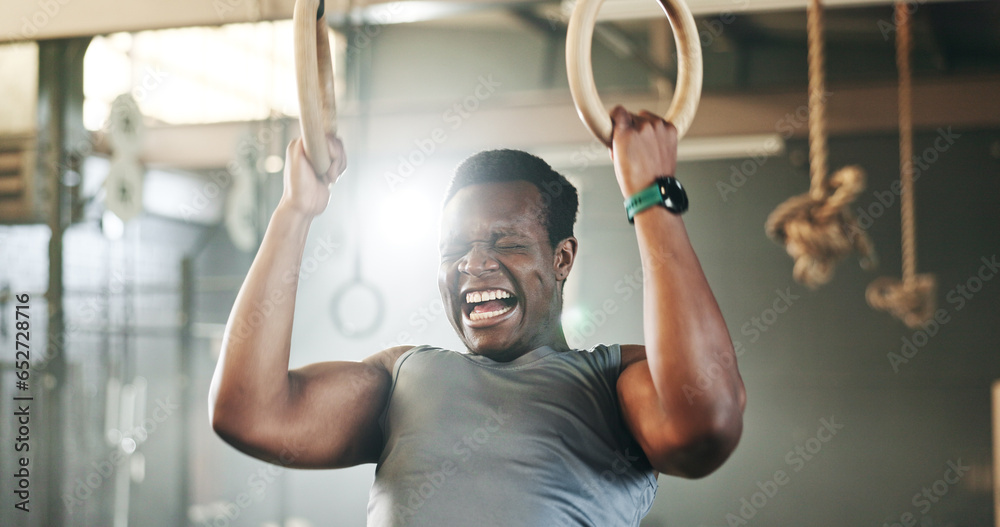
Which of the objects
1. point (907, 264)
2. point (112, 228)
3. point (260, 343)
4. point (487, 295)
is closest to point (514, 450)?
point (487, 295)

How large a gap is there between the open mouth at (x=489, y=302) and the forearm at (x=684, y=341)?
23 centimetres

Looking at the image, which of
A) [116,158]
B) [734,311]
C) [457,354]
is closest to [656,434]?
[457,354]

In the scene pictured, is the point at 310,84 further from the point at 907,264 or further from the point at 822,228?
the point at 907,264

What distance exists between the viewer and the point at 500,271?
105 cm

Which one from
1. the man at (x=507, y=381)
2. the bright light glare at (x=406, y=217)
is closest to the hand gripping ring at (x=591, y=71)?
the man at (x=507, y=381)

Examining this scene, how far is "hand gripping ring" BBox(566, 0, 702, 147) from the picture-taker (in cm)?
96

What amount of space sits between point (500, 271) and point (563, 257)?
0.11 metres

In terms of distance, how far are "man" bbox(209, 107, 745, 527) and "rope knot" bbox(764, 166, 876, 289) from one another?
0.61m

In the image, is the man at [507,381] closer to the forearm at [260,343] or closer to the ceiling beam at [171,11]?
the forearm at [260,343]

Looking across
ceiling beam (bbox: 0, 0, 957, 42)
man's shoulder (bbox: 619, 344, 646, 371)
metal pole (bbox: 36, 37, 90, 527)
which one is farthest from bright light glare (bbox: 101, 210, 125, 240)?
man's shoulder (bbox: 619, 344, 646, 371)

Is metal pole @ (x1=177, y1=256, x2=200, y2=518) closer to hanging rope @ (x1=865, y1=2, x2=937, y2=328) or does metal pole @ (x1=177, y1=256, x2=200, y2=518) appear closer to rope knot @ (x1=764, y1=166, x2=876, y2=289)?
hanging rope @ (x1=865, y1=2, x2=937, y2=328)

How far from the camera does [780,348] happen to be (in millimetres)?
4516

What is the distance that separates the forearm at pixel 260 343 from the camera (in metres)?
0.98

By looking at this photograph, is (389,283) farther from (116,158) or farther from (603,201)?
(116,158)
